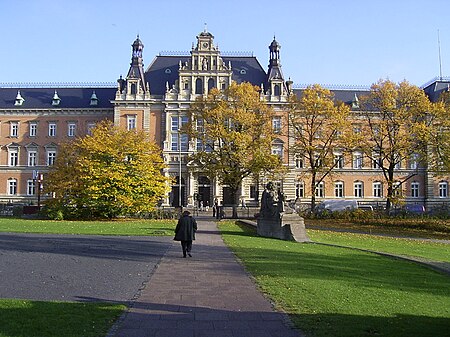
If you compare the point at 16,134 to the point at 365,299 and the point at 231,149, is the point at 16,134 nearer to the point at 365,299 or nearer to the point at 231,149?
the point at 231,149

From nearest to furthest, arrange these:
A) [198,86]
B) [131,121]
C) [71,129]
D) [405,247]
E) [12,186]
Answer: [405,247]
[198,86]
[131,121]
[12,186]
[71,129]

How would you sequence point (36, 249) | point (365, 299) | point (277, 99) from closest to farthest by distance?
1. point (365, 299)
2. point (36, 249)
3. point (277, 99)

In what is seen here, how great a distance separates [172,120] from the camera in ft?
202

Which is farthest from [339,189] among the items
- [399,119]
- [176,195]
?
[399,119]

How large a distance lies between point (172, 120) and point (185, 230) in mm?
47723

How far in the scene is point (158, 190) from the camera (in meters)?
40.8

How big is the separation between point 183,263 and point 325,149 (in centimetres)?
2938

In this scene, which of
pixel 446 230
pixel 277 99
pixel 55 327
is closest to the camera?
pixel 55 327

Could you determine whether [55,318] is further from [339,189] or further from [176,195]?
[339,189]

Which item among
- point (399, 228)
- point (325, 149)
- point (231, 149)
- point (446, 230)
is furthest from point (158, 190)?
point (446, 230)

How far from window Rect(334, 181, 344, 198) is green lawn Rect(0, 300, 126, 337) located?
58843mm

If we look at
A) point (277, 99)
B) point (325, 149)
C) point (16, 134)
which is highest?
point (277, 99)

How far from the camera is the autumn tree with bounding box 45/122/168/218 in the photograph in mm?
38406

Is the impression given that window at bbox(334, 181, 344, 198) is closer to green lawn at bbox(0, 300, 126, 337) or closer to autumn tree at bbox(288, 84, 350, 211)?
autumn tree at bbox(288, 84, 350, 211)
